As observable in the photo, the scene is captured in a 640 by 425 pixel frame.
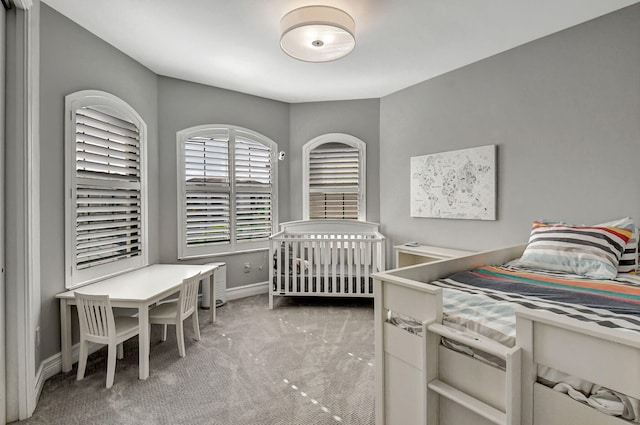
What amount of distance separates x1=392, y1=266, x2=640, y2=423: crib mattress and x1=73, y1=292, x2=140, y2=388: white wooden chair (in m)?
1.86

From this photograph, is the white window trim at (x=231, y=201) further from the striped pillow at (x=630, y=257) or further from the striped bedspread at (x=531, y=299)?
the striped pillow at (x=630, y=257)

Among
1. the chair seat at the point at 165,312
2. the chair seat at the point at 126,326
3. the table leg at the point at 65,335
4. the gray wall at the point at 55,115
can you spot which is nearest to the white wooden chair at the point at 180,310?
the chair seat at the point at 165,312

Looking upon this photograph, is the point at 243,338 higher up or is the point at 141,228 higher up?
the point at 141,228

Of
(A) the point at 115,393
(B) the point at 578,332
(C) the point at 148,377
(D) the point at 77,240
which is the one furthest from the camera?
(D) the point at 77,240

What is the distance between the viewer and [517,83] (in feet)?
9.16

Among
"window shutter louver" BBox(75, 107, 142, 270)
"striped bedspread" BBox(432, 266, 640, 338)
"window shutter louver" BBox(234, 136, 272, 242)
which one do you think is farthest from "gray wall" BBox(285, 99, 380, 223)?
"striped bedspread" BBox(432, 266, 640, 338)

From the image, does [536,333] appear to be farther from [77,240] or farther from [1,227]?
[77,240]

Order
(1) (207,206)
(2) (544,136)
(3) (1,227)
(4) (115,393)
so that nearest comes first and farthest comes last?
1. (3) (1,227)
2. (4) (115,393)
3. (2) (544,136)
4. (1) (207,206)

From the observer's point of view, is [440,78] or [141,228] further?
[440,78]

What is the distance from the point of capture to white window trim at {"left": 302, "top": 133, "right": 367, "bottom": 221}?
4.23 meters

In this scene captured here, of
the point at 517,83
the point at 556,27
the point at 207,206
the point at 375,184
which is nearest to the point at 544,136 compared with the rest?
the point at 517,83

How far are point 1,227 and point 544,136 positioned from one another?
376cm

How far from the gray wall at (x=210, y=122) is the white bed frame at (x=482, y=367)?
274 cm

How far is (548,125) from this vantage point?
8.55ft
